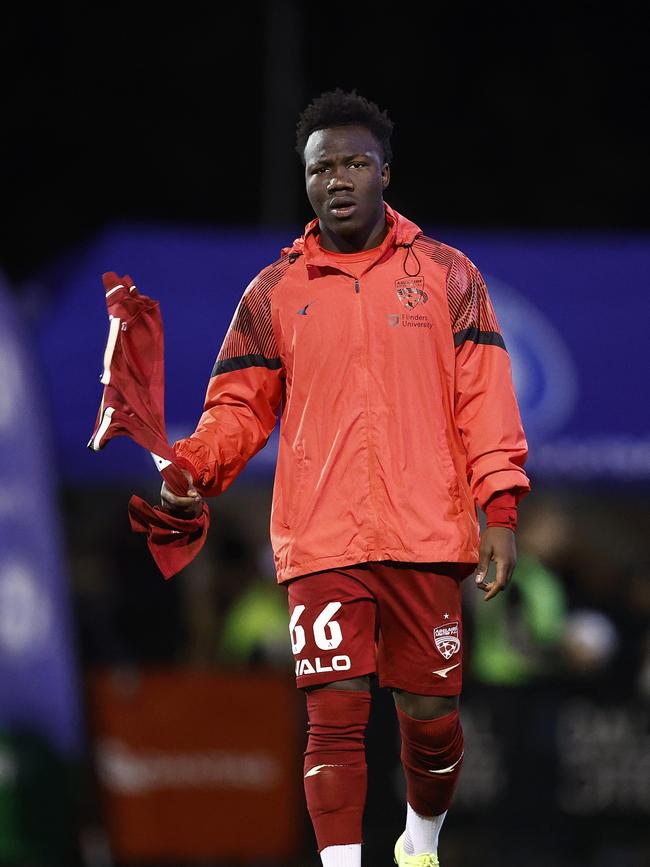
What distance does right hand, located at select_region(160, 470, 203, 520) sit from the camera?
5500 millimetres

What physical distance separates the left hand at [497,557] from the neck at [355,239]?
99 cm

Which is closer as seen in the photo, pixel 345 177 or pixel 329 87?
pixel 345 177

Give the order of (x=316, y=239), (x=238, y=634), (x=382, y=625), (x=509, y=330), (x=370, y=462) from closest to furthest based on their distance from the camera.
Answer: (x=370, y=462) → (x=382, y=625) → (x=316, y=239) → (x=509, y=330) → (x=238, y=634)

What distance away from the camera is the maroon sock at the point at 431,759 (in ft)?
18.5

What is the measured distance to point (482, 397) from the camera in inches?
223

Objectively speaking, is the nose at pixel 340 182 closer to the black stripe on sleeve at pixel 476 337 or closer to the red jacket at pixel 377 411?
the red jacket at pixel 377 411

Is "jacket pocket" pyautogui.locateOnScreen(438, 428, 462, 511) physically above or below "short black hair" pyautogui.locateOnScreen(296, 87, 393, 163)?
below

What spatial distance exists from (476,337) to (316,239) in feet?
2.01

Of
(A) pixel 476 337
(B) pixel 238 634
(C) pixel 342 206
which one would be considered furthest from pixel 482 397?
(B) pixel 238 634

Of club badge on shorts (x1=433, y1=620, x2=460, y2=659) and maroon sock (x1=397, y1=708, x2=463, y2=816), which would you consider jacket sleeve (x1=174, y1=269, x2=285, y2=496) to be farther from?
maroon sock (x1=397, y1=708, x2=463, y2=816)

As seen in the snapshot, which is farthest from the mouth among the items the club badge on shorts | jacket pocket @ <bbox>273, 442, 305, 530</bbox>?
the club badge on shorts

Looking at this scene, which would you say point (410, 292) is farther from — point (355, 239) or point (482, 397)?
point (482, 397)

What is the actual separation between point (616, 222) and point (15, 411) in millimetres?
16757

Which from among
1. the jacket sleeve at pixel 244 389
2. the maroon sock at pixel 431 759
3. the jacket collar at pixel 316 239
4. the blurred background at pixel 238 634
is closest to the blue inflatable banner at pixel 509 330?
the blurred background at pixel 238 634
